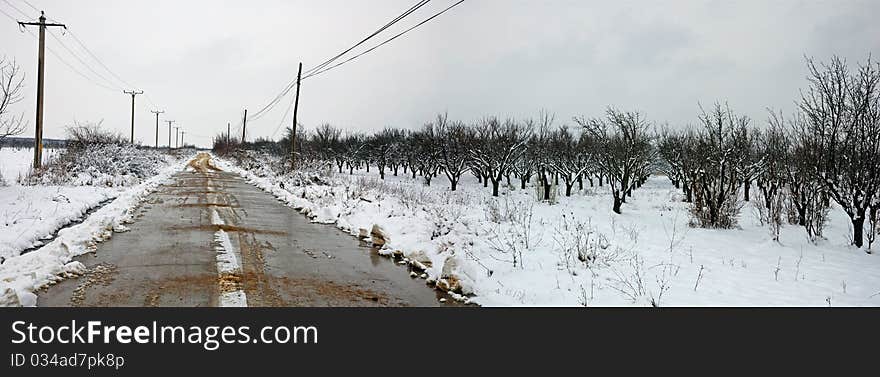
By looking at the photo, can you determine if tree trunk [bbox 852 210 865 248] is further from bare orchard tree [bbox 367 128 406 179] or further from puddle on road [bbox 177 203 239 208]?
bare orchard tree [bbox 367 128 406 179]

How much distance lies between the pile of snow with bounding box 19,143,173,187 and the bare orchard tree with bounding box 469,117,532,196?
19686 mm

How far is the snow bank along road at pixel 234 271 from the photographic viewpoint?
5785mm

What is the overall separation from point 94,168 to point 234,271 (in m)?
23.7

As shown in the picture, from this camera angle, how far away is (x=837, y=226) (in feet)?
47.9

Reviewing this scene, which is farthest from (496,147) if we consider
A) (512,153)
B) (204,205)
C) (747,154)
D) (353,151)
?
(353,151)

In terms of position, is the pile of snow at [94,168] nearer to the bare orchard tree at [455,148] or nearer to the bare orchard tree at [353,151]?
the bare orchard tree at [455,148]

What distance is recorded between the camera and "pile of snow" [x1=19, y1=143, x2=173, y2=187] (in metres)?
20.9

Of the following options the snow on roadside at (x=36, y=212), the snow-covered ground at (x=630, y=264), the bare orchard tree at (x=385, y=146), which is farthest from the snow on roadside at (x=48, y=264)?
the bare orchard tree at (x=385, y=146)

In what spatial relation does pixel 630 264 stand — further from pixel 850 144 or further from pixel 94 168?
pixel 94 168

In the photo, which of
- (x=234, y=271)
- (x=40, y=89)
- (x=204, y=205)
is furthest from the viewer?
(x=40, y=89)

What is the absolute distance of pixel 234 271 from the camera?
23.4 feet

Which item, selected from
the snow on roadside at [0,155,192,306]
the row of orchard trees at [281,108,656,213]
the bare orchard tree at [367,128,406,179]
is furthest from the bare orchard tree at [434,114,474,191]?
the snow on roadside at [0,155,192,306]

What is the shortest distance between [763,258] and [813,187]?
496 centimetres
